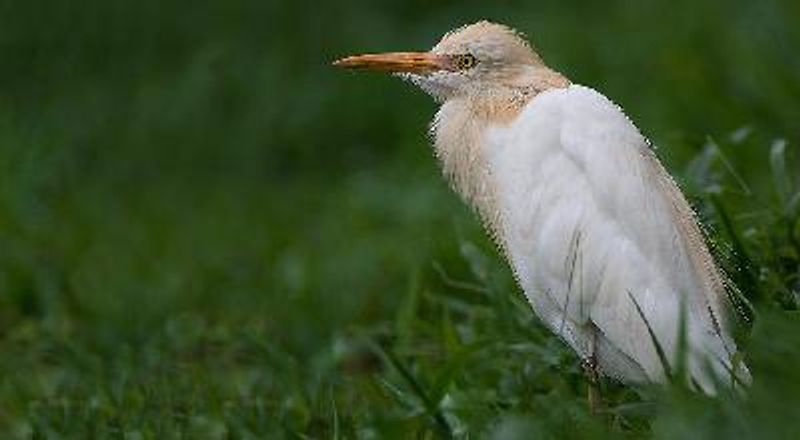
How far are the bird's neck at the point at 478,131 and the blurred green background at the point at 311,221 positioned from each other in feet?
1.35

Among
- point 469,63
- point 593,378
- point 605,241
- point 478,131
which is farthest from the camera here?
point 469,63

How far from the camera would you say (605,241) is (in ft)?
14.4

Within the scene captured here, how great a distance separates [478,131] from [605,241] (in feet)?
1.60

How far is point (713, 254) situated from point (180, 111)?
5915 millimetres

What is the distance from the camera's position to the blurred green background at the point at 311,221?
16.5 ft

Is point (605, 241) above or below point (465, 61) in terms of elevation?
below

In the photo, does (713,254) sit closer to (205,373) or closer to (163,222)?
(205,373)

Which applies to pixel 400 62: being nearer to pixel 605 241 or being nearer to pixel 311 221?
pixel 605 241

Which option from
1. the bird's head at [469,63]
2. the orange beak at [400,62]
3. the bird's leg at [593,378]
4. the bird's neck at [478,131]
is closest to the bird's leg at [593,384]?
the bird's leg at [593,378]

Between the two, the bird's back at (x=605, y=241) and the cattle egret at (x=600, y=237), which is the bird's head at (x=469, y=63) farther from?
the bird's back at (x=605, y=241)

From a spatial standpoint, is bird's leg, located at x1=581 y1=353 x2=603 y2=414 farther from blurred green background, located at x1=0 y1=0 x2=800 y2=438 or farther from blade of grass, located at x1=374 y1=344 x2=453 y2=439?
blade of grass, located at x1=374 y1=344 x2=453 y2=439

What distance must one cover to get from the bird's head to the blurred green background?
2.07ft

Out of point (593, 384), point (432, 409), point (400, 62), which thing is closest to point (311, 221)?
point (400, 62)

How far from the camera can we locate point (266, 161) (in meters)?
10.3
